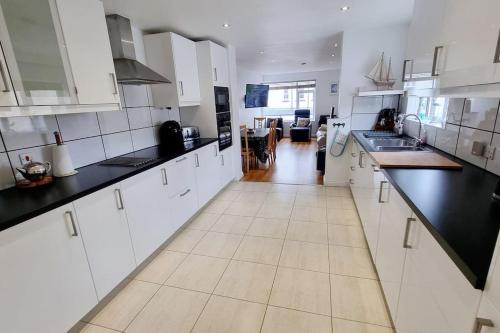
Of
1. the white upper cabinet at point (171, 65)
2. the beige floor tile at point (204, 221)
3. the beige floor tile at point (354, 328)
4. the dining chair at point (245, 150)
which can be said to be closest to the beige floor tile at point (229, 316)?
the beige floor tile at point (354, 328)

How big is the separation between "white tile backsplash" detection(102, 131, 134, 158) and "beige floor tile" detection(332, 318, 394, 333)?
229 centimetres

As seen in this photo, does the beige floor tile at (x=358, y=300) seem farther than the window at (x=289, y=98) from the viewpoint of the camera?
No

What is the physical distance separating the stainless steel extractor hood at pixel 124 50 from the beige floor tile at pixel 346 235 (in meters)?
2.26

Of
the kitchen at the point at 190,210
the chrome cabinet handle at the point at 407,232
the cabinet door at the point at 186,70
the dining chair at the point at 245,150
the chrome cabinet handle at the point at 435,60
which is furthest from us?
the dining chair at the point at 245,150

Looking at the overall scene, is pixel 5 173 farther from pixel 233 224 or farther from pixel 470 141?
pixel 470 141

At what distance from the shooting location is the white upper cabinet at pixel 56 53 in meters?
1.29

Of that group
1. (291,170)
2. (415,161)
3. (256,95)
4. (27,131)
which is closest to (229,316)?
(415,161)

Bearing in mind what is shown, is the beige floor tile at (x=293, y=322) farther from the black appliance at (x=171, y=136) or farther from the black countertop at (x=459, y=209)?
the black appliance at (x=171, y=136)

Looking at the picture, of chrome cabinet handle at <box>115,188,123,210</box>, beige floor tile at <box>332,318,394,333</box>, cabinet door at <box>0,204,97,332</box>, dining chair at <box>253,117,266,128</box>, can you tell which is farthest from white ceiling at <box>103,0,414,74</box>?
dining chair at <box>253,117,266,128</box>

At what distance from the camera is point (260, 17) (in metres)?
2.44

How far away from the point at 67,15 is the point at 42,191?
1.13 m

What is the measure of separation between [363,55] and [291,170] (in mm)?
2282

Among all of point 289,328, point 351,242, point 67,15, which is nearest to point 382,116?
→ point 351,242

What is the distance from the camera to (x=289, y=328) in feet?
4.66
